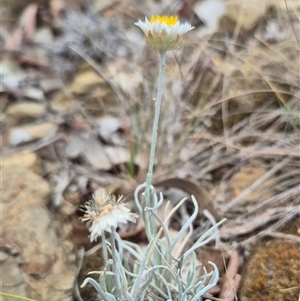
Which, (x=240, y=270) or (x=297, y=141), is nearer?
(x=240, y=270)

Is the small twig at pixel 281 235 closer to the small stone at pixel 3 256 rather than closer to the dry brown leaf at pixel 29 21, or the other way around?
the small stone at pixel 3 256

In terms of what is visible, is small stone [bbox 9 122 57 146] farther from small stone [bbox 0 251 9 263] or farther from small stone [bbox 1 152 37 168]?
small stone [bbox 0 251 9 263]

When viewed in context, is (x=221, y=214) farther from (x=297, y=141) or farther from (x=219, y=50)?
(x=219, y=50)

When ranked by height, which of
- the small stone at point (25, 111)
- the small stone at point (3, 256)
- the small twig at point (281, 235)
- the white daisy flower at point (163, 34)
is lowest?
the small stone at point (3, 256)

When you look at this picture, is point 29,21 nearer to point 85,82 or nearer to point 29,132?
point 85,82

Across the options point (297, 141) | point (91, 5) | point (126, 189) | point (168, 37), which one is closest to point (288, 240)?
point (297, 141)

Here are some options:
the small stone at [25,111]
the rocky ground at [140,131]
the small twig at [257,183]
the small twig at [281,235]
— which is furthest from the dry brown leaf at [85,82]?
the small twig at [281,235]

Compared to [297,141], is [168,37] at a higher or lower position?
lower

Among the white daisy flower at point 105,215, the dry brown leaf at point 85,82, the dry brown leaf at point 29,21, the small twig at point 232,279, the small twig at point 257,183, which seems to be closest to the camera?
the white daisy flower at point 105,215

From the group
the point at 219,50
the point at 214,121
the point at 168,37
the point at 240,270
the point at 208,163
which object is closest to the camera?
the point at 168,37
